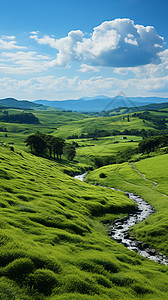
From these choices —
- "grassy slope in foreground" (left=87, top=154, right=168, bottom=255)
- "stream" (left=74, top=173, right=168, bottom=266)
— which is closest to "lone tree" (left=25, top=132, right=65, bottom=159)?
"grassy slope in foreground" (left=87, top=154, right=168, bottom=255)

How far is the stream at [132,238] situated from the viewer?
2970 centimetres

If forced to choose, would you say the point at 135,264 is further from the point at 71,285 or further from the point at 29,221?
the point at 29,221

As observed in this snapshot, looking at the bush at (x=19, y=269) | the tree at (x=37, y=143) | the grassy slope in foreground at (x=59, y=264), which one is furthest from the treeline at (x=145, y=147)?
the bush at (x=19, y=269)

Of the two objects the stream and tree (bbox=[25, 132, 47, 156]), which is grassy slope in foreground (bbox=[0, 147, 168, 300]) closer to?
the stream

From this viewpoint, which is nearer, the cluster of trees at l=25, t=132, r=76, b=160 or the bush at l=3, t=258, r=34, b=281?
the bush at l=3, t=258, r=34, b=281

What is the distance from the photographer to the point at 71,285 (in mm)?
15109

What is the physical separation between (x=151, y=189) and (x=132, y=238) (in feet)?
131

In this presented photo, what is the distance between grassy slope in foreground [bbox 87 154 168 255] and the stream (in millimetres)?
1508

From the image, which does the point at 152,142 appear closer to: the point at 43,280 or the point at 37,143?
the point at 37,143

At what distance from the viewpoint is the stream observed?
29703mm

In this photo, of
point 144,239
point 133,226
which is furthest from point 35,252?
point 133,226

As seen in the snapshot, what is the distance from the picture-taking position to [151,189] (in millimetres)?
71250

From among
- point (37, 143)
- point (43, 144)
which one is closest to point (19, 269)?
point (37, 143)

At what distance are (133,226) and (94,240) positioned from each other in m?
16.7
